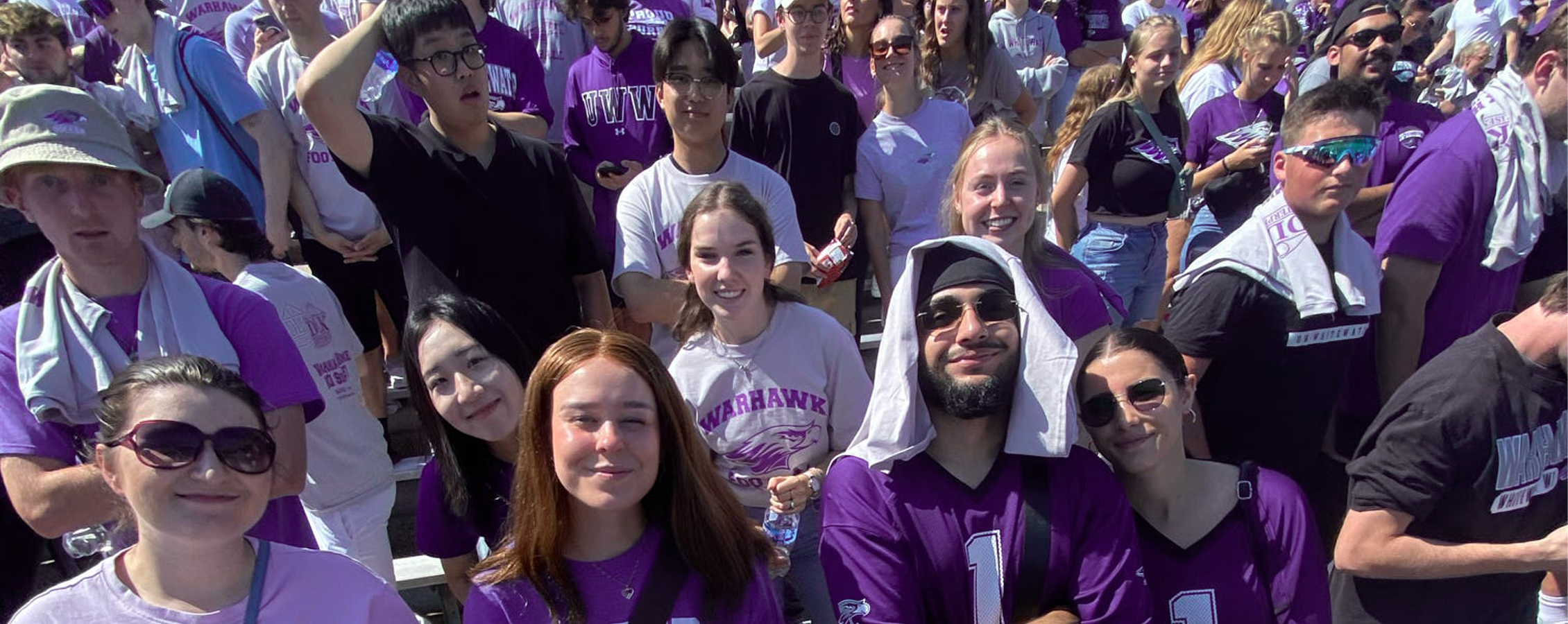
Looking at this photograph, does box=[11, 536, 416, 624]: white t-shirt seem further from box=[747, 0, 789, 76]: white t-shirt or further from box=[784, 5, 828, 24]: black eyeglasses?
box=[747, 0, 789, 76]: white t-shirt

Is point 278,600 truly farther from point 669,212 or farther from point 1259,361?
point 1259,361

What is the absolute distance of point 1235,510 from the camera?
2.31m

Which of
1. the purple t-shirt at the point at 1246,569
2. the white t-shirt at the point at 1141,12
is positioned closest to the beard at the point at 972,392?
the purple t-shirt at the point at 1246,569

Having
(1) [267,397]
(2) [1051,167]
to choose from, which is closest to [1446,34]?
(2) [1051,167]

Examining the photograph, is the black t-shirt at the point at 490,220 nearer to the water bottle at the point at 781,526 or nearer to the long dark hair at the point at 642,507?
the water bottle at the point at 781,526

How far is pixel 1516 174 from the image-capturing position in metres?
3.29

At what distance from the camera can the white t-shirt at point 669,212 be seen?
135 inches

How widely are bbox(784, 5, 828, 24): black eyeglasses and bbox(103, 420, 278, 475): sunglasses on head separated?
2920 millimetres

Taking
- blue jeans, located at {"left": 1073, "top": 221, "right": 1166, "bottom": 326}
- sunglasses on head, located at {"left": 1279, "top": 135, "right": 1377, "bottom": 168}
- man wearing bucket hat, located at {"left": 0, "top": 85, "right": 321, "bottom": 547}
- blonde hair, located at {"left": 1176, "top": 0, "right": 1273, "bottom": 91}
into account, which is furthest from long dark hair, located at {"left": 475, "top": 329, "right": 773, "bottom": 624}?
blonde hair, located at {"left": 1176, "top": 0, "right": 1273, "bottom": 91}

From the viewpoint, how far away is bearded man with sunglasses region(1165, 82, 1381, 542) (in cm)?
287

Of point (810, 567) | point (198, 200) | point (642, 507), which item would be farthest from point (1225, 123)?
point (198, 200)

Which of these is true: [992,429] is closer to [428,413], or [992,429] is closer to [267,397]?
[428,413]

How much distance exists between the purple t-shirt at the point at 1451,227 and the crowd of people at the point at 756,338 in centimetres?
1

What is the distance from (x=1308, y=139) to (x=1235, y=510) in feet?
4.52
